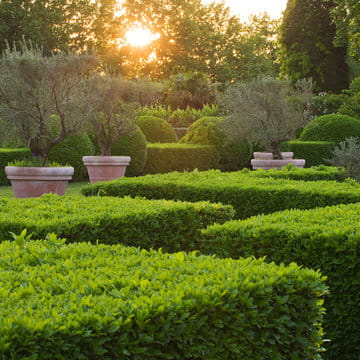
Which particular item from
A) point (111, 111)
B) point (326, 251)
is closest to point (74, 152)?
point (111, 111)

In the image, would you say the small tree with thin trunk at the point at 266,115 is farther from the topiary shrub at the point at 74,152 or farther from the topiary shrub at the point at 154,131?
the topiary shrub at the point at 154,131

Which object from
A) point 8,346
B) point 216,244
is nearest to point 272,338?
point 8,346

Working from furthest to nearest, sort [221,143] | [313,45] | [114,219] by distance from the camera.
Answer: [313,45], [221,143], [114,219]

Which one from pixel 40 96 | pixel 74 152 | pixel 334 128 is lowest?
pixel 74 152

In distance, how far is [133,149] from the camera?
1708 centimetres

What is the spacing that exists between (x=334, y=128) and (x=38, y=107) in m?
13.1

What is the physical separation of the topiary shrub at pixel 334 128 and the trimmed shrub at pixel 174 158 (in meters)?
4.95

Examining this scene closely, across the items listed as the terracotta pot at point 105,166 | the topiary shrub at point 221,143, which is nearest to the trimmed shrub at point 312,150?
the topiary shrub at point 221,143

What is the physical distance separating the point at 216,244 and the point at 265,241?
1.54ft

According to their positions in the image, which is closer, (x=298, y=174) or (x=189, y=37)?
Answer: (x=298, y=174)

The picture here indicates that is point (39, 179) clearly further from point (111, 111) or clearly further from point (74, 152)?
point (74, 152)

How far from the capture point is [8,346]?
202 centimetres

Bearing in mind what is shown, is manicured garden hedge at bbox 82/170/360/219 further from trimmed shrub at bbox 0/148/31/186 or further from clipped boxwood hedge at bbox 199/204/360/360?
trimmed shrub at bbox 0/148/31/186

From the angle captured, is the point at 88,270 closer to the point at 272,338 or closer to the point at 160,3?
the point at 272,338
